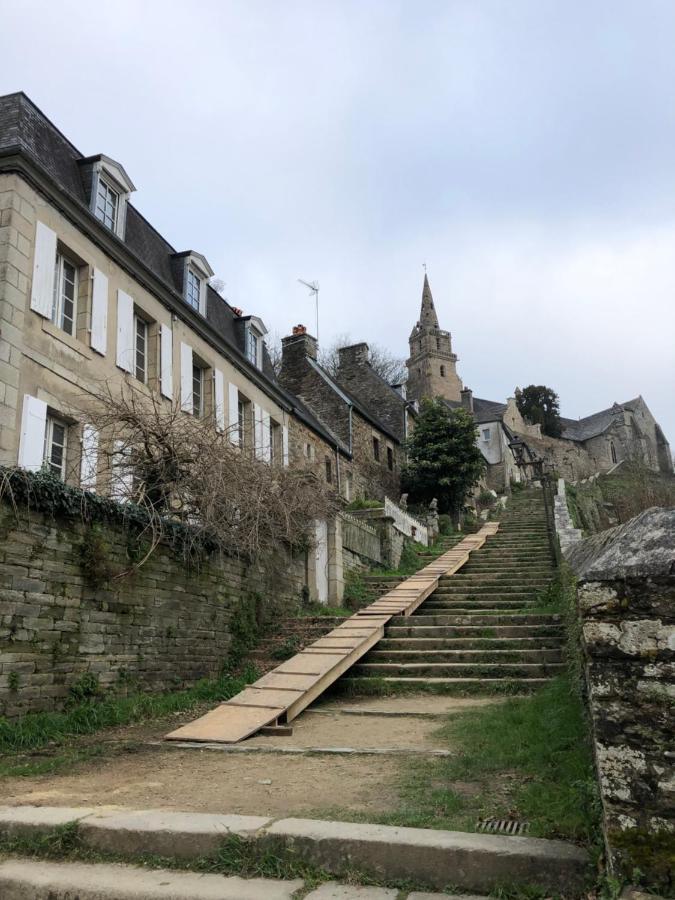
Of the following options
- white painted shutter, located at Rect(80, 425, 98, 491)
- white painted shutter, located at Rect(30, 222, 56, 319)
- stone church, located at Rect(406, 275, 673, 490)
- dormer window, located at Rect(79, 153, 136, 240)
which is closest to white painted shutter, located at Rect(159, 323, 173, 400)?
dormer window, located at Rect(79, 153, 136, 240)

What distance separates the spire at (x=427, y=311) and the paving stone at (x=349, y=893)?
61.0 metres

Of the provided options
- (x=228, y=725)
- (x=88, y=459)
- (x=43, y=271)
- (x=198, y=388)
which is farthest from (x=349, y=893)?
(x=198, y=388)

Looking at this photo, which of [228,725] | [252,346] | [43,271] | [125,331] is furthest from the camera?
[252,346]

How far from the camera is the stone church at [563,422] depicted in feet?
184

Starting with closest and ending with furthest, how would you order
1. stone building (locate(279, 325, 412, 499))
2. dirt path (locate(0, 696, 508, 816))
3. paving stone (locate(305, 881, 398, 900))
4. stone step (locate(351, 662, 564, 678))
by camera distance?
paving stone (locate(305, 881, 398, 900)), dirt path (locate(0, 696, 508, 816)), stone step (locate(351, 662, 564, 678)), stone building (locate(279, 325, 412, 499))

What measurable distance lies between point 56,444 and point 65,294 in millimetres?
2545

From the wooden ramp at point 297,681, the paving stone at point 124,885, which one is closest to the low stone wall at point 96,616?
the wooden ramp at point 297,681

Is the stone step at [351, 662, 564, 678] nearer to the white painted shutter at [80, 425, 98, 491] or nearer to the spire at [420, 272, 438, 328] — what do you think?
the white painted shutter at [80, 425, 98, 491]

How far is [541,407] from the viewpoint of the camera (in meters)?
62.2

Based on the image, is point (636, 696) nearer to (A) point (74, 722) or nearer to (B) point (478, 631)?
(A) point (74, 722)

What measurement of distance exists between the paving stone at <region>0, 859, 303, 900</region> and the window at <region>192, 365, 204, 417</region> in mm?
12218

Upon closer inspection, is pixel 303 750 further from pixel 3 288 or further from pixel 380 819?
pixel 3 288

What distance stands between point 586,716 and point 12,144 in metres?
10.3

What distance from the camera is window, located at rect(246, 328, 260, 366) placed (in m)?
17.3
